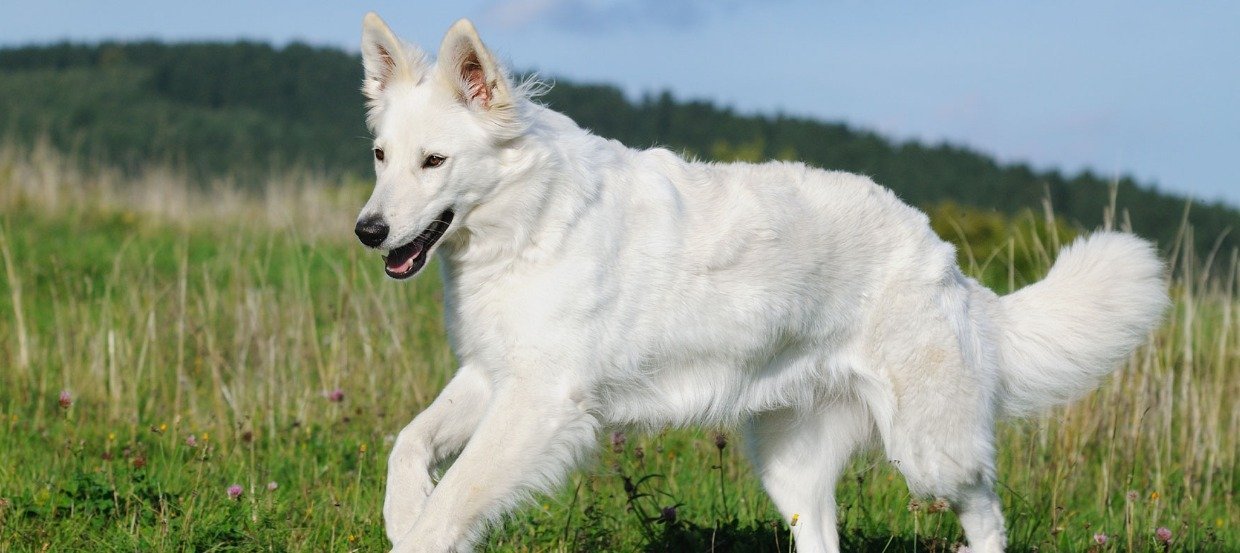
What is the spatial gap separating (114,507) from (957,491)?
3266 millimetres

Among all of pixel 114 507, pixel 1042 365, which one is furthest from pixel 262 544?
pixel 1042 365

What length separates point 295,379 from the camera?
6.60m

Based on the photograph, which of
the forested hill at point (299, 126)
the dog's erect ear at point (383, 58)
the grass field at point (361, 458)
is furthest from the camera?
the forested hill at point (299, 126)

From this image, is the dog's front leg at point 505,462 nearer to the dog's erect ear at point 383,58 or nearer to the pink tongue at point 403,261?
the pink tongue at point 403,261

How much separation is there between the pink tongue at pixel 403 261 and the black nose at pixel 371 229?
0.13 m

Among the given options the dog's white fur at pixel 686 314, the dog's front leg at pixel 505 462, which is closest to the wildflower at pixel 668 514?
the dog's white fur at pixel 686 314

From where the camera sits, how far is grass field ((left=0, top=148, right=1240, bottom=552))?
4496 millimetres

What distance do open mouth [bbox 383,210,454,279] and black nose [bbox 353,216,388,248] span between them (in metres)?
0.12

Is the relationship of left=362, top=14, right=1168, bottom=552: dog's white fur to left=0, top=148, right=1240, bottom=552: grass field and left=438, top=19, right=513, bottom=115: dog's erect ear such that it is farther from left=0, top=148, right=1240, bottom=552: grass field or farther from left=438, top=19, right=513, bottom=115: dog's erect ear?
left=0, top=148, right=1240, bottom=552: grass field

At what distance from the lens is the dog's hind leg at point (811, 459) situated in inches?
178

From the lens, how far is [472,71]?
12.4 feet

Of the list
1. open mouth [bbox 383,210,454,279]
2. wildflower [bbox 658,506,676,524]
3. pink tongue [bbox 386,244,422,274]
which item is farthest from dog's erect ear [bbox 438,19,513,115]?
wildflower [bbox 658,506,676,524]

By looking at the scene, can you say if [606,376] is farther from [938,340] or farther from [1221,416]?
[1221,416]

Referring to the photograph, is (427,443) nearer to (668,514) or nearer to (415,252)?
(415,252)
